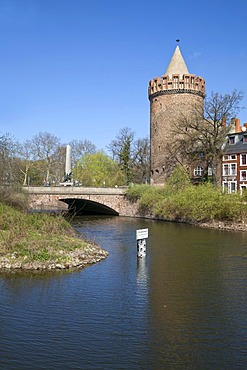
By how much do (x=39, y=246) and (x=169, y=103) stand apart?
114 ft

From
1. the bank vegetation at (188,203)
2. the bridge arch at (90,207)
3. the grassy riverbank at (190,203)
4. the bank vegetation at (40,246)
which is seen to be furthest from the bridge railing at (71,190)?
the bank vegetation at (40,246)

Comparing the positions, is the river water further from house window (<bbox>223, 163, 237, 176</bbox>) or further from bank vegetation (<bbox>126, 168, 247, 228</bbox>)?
house window (<bbox>223, 163, 237, 176</bbox>)

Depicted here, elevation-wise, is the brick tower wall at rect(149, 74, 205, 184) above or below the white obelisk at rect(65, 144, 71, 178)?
above

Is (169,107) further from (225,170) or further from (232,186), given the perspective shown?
(232,186)

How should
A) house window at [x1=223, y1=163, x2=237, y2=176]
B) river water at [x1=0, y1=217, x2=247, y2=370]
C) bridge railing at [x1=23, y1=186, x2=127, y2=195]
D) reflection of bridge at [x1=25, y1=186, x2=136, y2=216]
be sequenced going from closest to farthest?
river water at [x1=0, y1=217, x2=247, y2=370] < bridge railing at [x1=23, y1=186, x2=127, y2=195] < reflection of bridge at [x1=25, y1=186, x2=136, y2=216] < house window at [x1=223, y1=163, x2=237, y2=176]

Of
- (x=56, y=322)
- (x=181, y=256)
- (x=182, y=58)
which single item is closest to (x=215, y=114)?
(x=182, y=58)

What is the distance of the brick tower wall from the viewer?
47.0 meters

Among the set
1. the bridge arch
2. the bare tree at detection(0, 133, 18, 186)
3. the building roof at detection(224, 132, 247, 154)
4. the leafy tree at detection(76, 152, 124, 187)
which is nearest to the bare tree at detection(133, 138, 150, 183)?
the leafy tree at detection(76, 152, 124, 187)

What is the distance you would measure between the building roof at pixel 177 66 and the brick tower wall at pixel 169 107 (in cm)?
107

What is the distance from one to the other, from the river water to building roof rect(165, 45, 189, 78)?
34.8 metres

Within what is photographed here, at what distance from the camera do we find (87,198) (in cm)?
4322

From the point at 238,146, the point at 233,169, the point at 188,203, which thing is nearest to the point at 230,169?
the point at 233,169

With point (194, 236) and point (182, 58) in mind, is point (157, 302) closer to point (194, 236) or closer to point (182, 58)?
point (194, 236)

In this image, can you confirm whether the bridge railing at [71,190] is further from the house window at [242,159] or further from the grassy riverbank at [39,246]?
the grassy riverbank at [39,246]
